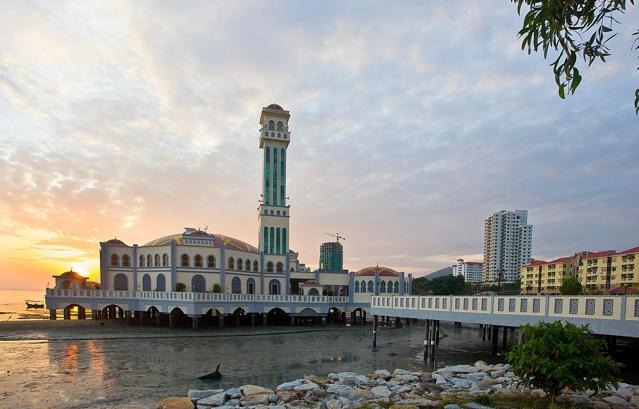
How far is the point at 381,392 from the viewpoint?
1429cm

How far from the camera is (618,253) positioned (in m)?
64.0

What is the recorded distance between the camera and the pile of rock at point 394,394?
11836 millimetres

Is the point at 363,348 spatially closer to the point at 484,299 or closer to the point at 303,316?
the point at 484,299

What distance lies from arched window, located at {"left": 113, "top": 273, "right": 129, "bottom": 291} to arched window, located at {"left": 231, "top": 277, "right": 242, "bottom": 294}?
1216 centimetres

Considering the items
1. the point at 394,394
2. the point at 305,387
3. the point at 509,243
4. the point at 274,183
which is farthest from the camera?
the point at 509,243

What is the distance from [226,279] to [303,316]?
1000 centimetres

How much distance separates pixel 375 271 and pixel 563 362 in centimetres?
4097

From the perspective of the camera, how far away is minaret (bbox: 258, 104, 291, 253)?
186ft

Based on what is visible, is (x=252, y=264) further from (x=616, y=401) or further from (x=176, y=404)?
(x=616, y=401)

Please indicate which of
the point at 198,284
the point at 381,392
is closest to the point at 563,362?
the point at 381,392

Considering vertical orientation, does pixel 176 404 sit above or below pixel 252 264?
below

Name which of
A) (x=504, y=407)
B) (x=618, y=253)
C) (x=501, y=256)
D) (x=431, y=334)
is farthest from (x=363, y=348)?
(x=501, y=256)

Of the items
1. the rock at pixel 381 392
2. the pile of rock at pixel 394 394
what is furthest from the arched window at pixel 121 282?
the rock at pixel 381 392

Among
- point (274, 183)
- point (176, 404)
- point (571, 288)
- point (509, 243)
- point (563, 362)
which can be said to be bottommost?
point (176, 404)
